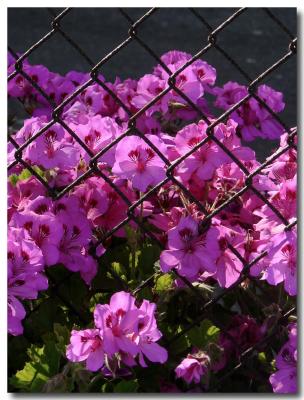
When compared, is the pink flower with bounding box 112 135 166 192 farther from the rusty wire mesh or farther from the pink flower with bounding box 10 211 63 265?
the pink flower with bounding box 10 211 63 265

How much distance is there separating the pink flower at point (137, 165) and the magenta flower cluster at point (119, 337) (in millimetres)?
243

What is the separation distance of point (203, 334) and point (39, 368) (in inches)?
12.4

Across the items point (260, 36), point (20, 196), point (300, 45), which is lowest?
point (260, 36)

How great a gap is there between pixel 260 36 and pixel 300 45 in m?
6.24

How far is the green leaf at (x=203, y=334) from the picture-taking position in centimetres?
192

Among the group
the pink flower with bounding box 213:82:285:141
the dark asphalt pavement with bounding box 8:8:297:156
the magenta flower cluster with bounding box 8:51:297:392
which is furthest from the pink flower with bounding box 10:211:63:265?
the dark asphalt pavement with bounding box 8:8:297:156

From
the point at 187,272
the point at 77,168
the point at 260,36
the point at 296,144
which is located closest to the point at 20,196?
the point at 77,168

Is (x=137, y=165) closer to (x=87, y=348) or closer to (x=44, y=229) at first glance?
(x=44, y=229)

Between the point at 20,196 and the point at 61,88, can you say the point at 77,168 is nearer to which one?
the point at 20,196

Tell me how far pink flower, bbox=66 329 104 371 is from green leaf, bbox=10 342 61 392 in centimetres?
8

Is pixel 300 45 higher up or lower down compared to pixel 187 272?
higher up

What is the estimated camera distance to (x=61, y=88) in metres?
2.56

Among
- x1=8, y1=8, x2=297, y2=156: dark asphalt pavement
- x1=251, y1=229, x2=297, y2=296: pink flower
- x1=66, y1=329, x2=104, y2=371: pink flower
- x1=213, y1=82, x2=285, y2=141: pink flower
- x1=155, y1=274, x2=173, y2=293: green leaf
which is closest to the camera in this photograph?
x1=66, y1=329, x2=104, y2=371: pink flower

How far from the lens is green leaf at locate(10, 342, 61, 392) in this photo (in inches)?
71.6
